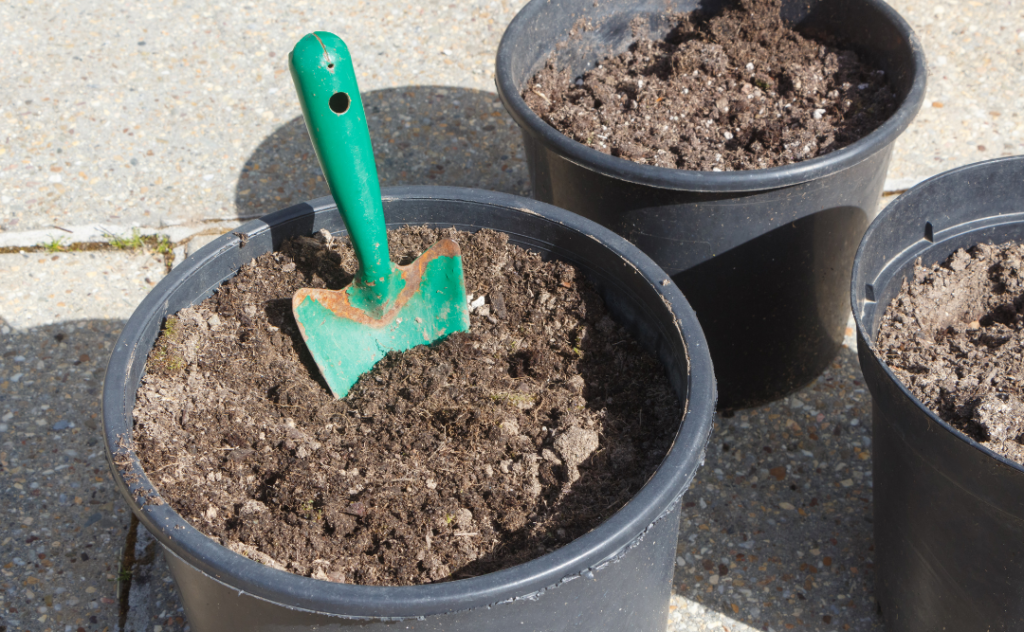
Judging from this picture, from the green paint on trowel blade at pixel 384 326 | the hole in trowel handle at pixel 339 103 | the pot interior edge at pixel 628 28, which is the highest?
the hole in trowel handle at pixel 339 103

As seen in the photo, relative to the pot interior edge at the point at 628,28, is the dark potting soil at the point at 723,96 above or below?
below

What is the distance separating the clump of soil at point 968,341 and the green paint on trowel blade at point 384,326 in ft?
2.52

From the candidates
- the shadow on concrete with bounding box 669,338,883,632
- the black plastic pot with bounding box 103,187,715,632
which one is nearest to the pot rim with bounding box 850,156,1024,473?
the black plastic pot with bounding box 103,187,715,632

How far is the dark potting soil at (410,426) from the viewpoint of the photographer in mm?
1236

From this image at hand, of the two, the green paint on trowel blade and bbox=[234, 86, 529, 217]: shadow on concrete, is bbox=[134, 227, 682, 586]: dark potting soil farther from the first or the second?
bbox=[234, 86, 529, 217]: shadow on concrete

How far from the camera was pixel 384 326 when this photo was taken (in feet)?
4.95

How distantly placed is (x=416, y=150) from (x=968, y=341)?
5.64ft

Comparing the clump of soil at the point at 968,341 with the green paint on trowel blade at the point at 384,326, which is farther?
the green paint on trowel blade at the point at 384,326

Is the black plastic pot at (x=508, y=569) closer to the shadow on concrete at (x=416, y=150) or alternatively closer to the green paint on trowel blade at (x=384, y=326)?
the green paint on trowel blade at (x=384, y=326)

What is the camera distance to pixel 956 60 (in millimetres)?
2924

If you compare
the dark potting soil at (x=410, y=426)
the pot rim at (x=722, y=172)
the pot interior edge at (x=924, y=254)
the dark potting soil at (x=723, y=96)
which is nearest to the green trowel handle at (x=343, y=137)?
the dark potting soil at (x=410, y=426)

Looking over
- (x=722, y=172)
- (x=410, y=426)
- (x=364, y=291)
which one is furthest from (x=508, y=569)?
(x=722, y=172)

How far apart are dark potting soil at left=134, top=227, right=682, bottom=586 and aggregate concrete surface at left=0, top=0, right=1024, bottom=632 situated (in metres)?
0.59

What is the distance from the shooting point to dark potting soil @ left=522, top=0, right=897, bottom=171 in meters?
1.85
